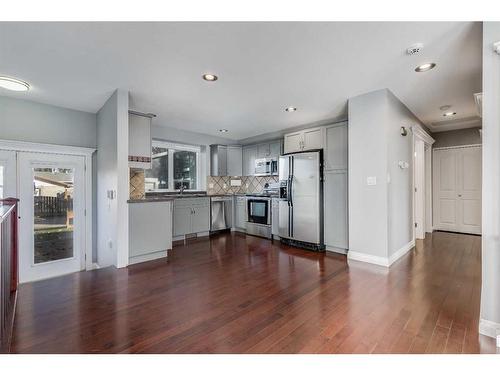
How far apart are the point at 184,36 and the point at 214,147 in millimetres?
3955

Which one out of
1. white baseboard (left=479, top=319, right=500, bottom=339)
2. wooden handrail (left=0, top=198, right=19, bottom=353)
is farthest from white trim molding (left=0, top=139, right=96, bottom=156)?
white baseboard (left=479, top=319, right=500, bottom=339)

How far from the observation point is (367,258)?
132 inches

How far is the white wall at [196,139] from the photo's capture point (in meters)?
5.15

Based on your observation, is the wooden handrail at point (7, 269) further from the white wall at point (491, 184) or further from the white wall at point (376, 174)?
the white wall at point (376, 174)

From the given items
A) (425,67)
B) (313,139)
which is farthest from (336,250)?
(425,67)

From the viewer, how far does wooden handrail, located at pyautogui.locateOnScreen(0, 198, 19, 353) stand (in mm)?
1590

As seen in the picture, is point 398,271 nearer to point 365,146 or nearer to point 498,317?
point 498,317

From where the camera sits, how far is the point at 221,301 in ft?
7.44

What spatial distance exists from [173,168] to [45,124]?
238 centimetres

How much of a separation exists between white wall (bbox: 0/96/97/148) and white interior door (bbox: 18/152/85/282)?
0.26 m

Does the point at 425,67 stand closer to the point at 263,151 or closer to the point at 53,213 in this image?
the point at 263,151

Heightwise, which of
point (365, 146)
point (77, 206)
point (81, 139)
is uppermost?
point (81, 139)

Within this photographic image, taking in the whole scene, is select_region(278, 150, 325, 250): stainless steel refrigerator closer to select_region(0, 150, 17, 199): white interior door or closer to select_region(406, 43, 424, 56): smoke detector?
select_region(406, 43, 424, 56): smoke detector
